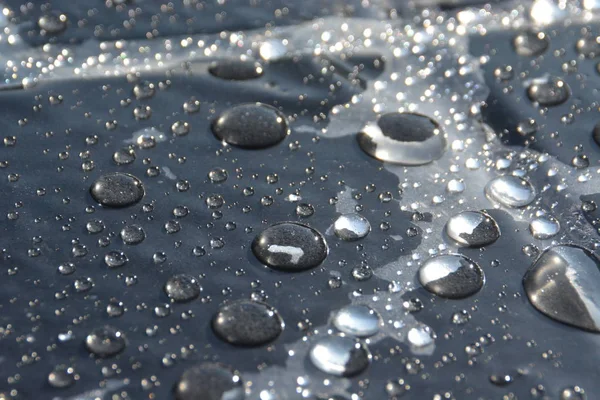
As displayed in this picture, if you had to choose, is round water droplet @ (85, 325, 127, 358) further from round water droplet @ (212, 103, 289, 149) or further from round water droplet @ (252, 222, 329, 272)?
round water droplet @ (212, 103, 289, 149)

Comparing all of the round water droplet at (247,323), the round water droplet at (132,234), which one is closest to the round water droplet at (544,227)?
the round water droplet at (247,323)

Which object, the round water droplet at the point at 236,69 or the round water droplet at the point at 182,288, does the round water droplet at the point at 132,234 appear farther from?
the round water droplet at the point at 236,69

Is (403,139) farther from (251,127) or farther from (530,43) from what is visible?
(530,43)

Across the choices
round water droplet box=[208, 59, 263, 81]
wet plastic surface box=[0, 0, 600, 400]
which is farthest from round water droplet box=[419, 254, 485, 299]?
round water droplet box=[208, 59, 263, 81]

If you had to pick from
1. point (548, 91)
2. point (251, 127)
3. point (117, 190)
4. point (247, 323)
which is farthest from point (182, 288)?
point (548, 91)

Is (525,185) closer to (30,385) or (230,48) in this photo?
(230,48)
